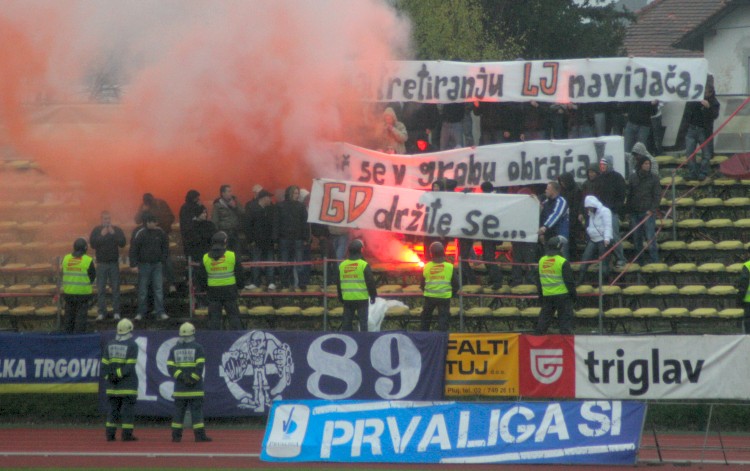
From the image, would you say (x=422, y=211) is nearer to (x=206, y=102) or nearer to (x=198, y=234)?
(x=198, y=234)

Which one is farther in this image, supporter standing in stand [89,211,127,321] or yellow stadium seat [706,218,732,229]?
yellow stadium seat [706,218,732,229]

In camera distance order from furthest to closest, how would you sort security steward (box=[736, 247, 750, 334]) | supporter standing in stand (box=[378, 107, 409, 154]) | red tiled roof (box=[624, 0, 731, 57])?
red tiled roof (box=[624, 0, 731, 57]) < supporter standing in stand (box=[378, 107, 409, 154]) < security steward (box=[736, 247, 750, 334])

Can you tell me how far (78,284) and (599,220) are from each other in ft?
26.0

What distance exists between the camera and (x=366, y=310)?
17578 millimetres

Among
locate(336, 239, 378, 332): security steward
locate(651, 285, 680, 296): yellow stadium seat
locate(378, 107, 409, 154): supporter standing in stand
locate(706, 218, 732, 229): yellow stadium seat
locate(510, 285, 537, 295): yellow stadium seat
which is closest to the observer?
locate(336, 239, 378, 332): security steward

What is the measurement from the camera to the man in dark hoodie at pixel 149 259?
742 inches

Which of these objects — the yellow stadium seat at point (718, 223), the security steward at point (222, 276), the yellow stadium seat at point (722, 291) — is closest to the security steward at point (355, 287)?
the security steward at point (222, 276)

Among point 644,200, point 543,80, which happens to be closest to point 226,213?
point 543,80

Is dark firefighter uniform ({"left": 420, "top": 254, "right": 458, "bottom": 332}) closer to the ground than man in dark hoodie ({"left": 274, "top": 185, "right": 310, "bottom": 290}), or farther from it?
closer to the ground

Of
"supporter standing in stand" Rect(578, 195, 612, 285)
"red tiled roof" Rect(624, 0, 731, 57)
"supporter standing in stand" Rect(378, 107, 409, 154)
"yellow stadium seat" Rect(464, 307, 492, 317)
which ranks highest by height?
"red tiled roof" Rect(624, 0, 731, 57)

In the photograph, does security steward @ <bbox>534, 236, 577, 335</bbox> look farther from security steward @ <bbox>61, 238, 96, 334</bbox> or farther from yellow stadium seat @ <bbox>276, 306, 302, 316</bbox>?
security steward @ <bbox>61, 238, 96, 334</bbox>

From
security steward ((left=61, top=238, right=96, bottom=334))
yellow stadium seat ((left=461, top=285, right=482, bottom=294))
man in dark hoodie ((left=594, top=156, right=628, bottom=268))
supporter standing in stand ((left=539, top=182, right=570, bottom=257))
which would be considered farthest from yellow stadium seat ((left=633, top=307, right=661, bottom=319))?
security steward ((left=61, top=238, right=96, bottom=334))

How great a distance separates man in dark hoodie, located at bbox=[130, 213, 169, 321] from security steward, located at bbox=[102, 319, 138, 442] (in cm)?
261

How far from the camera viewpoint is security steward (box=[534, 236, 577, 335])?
1686 cm
